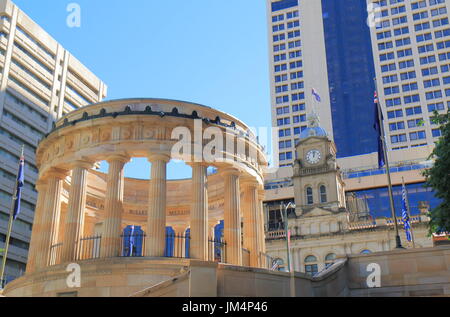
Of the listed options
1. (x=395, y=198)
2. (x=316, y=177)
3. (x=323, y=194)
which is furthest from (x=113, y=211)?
(x=395, y=198)

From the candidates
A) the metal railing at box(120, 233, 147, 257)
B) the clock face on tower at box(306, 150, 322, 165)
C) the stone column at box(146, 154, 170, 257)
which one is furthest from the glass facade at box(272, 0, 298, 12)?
the stone column at box(146, 154, 170, 257)

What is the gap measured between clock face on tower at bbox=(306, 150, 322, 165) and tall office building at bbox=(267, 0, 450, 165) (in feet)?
154

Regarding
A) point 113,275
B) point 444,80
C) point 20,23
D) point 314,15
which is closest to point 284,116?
point 314,15

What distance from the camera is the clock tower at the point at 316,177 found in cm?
8519

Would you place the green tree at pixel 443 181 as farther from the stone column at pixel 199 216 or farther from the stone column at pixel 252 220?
the stone column at pixel 199 216

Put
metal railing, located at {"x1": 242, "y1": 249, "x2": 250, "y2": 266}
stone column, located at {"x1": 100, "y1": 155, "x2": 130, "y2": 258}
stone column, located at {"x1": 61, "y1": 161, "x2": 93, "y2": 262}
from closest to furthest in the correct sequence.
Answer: stone column, located at {"x1": 100, "y1": 155, "x2": 130, "y2": 258} < stone column, located at {"x1": 61, "y1": 161, "x2": 93, "y2": 262} < metal railing, located at {"x1": 242, "y1": 249, "x2": 250, "y2": 266}

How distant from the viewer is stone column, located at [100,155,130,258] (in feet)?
95.4

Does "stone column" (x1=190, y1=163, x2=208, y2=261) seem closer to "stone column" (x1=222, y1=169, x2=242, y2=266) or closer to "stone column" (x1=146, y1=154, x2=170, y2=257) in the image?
"stone column" (x1=146, y1=154, x2=170, y2=257)

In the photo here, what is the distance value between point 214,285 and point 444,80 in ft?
410

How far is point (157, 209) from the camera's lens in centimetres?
2977

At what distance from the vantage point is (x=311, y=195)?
285 feet

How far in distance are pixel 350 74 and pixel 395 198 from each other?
180ft

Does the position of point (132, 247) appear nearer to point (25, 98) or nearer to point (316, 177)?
point (316, 177)
